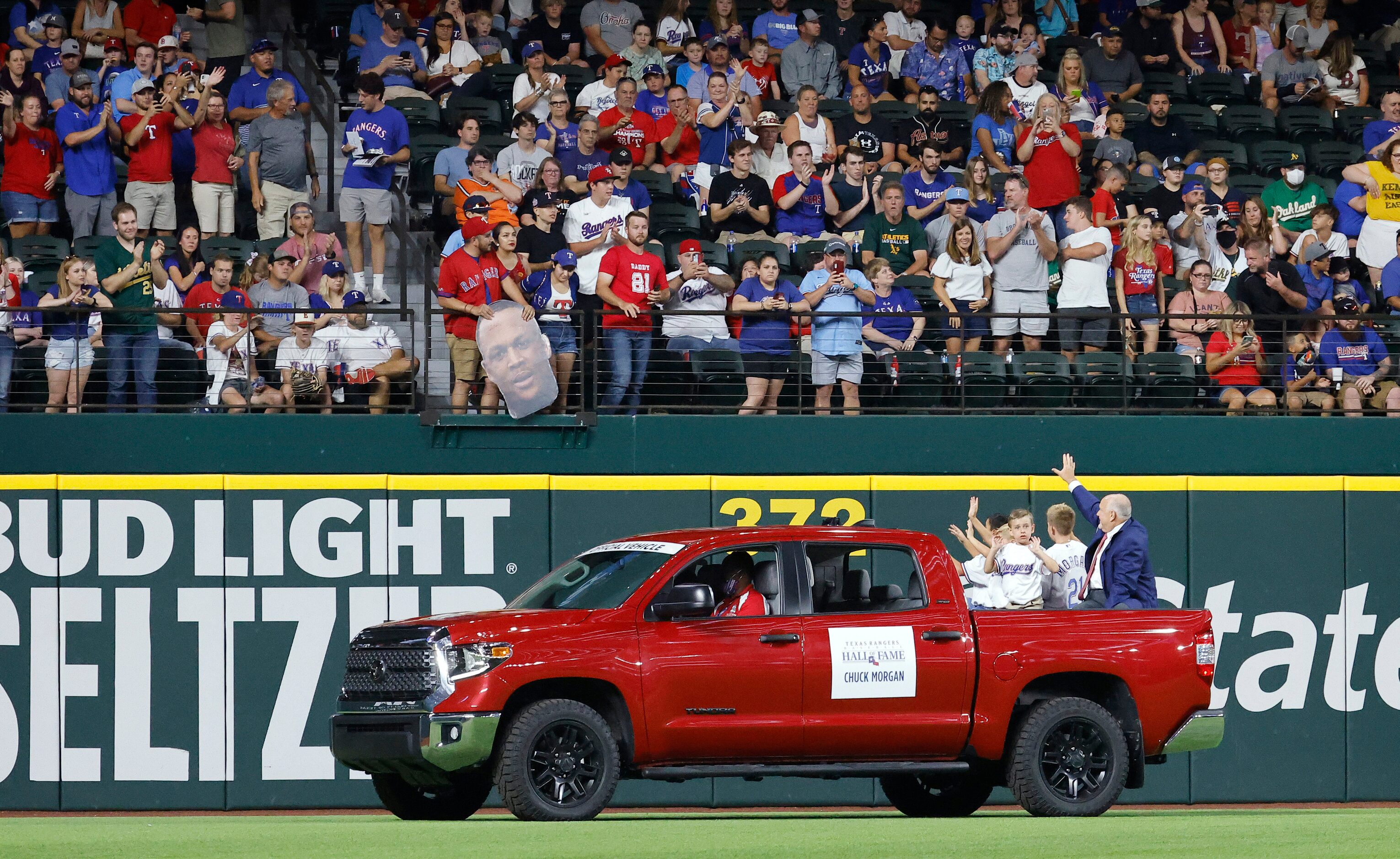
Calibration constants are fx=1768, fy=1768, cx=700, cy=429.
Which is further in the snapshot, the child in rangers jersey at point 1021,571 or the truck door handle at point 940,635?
the child in rangers jersey at point 1021,571

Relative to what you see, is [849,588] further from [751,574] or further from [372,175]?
[372,175]

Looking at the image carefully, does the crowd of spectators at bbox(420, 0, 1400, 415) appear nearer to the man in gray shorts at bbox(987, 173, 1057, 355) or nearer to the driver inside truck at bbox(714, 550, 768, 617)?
the man in gray shorts at bbox(987, 173, 1057, 355)

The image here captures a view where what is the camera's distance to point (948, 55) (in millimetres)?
20031

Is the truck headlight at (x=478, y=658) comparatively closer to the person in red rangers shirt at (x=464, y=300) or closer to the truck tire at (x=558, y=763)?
the truck tire at (x=558, y=763)

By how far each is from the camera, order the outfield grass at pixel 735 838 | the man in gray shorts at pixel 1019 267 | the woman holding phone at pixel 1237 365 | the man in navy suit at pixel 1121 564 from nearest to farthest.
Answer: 1. the outfield grass at pixel 735 838
2. the man in navy suit at pixel 1121 564
3. the woman holding phone at pixel 1237 365
4. the man in gray shorts at pixel 1019 267

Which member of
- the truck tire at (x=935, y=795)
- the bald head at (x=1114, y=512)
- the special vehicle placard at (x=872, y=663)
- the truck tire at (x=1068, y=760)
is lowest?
the truck tire at (x=935, y=795)

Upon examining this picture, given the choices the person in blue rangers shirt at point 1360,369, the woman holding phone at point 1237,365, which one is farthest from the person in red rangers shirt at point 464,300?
the person in blue rangers shirt at point 1360,369

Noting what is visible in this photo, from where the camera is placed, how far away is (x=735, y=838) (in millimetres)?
9180

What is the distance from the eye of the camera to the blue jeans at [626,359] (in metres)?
Result: 15.2

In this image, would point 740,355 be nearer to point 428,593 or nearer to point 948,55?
point 428,593

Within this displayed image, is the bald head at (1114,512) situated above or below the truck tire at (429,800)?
above

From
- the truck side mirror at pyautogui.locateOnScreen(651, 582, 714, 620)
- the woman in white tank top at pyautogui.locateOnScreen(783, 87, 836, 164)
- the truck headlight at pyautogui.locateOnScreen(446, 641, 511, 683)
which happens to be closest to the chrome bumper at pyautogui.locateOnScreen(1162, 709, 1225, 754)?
the truck side mirror at pyautogui.locateOnScreen(651, 582, 714, 620)

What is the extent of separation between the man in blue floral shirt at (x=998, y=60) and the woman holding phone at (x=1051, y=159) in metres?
1.92

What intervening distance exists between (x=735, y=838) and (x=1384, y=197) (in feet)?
39.9
